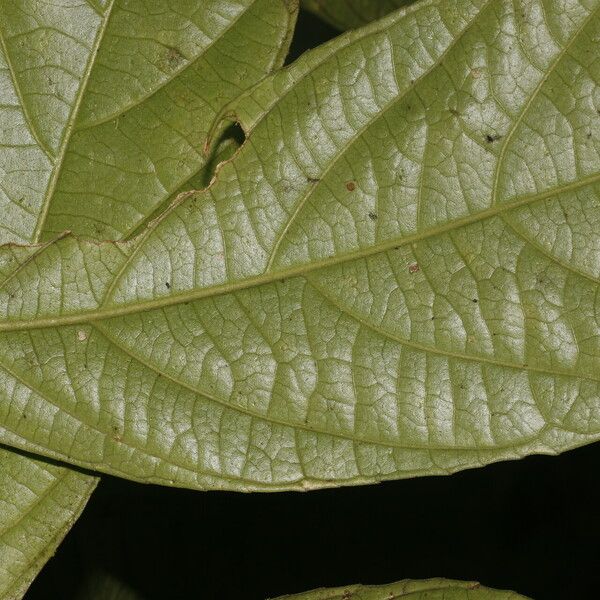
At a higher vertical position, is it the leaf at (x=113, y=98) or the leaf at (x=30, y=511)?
the leaf at (x=113, y=98)

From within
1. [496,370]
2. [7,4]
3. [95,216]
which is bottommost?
[496,370]

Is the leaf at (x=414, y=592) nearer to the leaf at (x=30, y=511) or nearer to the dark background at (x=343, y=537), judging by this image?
the leaf at (x=30, y=511)

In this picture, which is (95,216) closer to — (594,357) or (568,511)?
(594,357)

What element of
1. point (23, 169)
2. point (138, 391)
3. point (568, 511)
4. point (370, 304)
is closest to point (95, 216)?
point (23, 169)

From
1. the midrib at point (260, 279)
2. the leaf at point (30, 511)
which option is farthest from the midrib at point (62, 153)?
the leaf at point (30, 511)

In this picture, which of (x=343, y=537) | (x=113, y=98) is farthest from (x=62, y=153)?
(x=343, y=537)

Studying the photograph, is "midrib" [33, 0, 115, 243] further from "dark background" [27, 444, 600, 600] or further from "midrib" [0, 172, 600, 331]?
"dark background" [27, 444, 600, 600]

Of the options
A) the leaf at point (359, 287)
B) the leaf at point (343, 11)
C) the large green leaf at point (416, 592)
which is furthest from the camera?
the leaf at point (343, 11)

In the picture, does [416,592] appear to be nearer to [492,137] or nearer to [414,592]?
[414,592]
